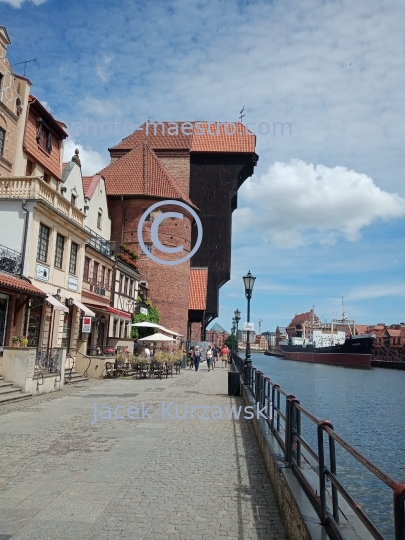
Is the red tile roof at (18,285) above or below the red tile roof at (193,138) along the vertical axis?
below

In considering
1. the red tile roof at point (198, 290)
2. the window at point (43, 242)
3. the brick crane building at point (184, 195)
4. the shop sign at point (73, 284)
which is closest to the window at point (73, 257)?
the shop sign at point (73, 284)

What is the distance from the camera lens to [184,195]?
4953 cm

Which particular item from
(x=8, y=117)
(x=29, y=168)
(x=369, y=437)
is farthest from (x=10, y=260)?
(x=369, y=437)

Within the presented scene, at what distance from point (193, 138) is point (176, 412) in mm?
45092

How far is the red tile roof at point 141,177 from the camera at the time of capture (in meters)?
45.6

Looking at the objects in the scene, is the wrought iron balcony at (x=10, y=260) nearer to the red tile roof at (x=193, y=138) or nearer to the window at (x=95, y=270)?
the window at (x=95, y=270)

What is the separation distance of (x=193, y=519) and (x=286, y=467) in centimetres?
137

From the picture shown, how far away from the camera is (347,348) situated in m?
81.8

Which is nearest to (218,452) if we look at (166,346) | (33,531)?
(33,531)

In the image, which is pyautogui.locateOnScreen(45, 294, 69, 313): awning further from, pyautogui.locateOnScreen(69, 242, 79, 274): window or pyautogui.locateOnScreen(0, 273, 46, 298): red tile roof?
pyautogui.locateOnScreen(69, 242, 79, 274): window

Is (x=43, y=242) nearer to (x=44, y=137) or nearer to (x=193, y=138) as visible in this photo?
(x=44, y=137)

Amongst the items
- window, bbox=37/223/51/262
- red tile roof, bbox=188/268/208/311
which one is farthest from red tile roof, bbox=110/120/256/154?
window, bbox=37/223/51/262

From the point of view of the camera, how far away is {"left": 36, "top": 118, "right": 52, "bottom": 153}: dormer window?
2423 centimetres

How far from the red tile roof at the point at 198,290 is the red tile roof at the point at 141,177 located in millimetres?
7357
